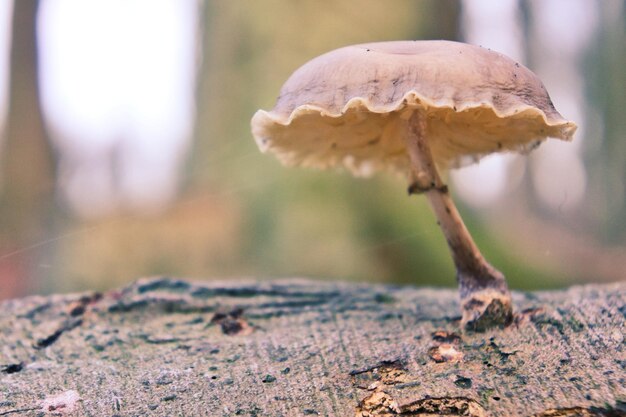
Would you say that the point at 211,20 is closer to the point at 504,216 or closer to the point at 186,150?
the point at 186,150

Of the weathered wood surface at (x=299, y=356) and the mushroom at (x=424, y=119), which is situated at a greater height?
the mushroom at (x=424, y=119)

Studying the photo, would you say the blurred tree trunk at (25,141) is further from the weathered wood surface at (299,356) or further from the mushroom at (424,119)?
the mushroom at (424,119)

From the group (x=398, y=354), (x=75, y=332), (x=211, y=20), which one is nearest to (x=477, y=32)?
(x=211, y=20)

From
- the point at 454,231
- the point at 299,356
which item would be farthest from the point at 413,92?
the point at 299,356

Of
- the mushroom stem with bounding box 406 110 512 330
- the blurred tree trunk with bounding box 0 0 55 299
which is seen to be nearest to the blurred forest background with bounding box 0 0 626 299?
the blurred tree trunk with bounding box 0 0 55 299

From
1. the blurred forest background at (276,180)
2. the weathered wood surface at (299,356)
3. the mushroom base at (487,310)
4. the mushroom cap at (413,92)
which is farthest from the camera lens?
the blurred forest background at (276,180)

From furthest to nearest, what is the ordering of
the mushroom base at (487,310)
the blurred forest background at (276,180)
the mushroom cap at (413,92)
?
the blurred forest background at (276,180), the mushroom base at (487,310), the mushroom cap at (413,92)

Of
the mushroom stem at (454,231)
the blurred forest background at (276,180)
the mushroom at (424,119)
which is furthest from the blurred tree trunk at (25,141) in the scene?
the mushroom stem at (454,231)

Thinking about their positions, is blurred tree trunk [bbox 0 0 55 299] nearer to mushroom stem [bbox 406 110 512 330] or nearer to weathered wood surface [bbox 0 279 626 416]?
weathered wood surface [bbox 0 279 626 416]
